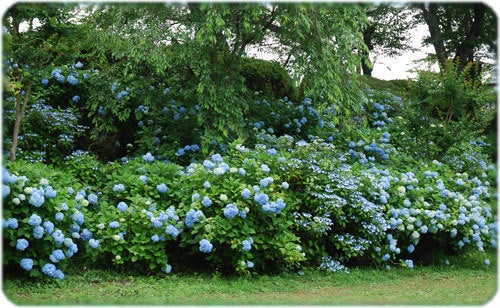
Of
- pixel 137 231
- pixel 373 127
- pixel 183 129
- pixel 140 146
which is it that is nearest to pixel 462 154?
pixel 373 127

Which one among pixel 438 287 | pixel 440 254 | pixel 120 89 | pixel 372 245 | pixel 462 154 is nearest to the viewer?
pixel 438 287

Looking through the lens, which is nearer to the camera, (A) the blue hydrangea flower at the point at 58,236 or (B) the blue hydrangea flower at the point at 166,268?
(A) the blue hydrangea flower at the point at 58,236

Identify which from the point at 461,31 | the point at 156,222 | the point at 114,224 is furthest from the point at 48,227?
the point at 461,31

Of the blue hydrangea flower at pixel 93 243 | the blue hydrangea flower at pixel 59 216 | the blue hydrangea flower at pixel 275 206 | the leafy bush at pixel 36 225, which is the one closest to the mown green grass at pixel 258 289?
the leafy bush at pixel 36 225

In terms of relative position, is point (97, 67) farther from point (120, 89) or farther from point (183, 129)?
point (183, 129)

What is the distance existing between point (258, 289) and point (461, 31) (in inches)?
518

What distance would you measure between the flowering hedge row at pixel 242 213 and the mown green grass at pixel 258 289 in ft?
0.47

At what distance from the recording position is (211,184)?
512 centimetres

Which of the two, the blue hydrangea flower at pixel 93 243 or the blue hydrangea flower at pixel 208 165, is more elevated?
the blue hydrangea flower at pixel 208 165

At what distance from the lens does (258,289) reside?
15.4 ft

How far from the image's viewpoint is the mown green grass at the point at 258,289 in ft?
13.9

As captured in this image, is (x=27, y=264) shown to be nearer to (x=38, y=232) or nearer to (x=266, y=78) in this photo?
(x=38, y=232)

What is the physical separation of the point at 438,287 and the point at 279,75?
504 centimetres

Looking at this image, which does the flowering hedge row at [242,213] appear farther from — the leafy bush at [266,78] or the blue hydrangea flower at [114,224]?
the leafy bush at [266,78]
